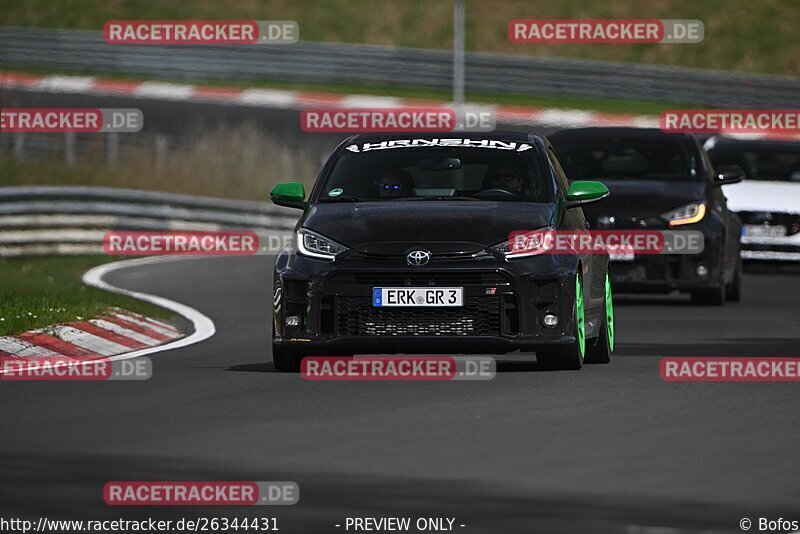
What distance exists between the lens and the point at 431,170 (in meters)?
13.8

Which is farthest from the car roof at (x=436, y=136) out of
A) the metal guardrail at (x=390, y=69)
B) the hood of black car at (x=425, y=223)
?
the metal guardrail at (x=390, y=69)

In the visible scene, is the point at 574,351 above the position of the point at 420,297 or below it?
below

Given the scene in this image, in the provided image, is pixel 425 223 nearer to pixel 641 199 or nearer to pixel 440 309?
pixel 440 309

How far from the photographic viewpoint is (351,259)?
41.3 ft

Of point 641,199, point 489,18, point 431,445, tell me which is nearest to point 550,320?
point 431,445

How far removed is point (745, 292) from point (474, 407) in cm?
1178

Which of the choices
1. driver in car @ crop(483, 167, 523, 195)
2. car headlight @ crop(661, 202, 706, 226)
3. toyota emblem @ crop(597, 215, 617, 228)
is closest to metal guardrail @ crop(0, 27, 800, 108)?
car headlight @ crop(661, 202, 706, 226)

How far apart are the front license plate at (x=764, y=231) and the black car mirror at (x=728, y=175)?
4580 millimetres

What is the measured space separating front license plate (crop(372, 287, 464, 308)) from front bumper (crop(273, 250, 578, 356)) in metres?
0.03

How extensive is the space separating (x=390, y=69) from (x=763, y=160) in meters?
20.7

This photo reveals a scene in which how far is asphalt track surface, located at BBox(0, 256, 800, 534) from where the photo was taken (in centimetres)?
785

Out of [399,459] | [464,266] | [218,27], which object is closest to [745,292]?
[464,266]

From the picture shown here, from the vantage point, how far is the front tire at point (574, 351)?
1280cm

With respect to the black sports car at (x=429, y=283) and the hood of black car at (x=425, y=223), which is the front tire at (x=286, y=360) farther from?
the hood of black car at (x=425, y=223)
